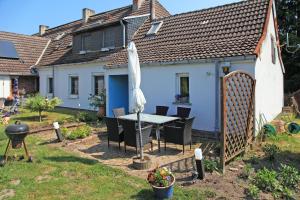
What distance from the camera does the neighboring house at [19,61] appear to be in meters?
21.1

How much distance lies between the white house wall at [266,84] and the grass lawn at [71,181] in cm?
637

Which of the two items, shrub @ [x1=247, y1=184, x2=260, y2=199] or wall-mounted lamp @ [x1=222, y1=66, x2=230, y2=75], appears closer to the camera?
shrub @ [x1=247, y1=184, x2=260, y2=199]

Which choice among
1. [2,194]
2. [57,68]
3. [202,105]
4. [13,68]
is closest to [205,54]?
[202,105]

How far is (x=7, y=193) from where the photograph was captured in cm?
563

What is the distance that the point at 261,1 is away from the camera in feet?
41.6

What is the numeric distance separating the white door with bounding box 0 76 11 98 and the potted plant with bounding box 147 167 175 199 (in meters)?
19.3

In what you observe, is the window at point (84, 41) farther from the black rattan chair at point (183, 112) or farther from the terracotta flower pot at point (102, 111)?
the black rattan chair at point (183, 112)

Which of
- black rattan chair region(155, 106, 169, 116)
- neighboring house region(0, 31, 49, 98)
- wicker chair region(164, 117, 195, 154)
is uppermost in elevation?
neighboring house region(0, 31, 49, 98)

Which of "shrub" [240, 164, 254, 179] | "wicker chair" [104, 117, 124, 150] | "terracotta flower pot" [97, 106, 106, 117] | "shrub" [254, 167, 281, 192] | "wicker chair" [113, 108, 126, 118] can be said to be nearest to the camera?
"shrub" [254, 167, 281, 192]

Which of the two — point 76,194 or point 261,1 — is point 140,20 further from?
point 76,194

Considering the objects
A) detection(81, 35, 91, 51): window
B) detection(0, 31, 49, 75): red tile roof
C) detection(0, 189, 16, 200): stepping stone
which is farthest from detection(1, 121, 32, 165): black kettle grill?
detection(0, 31, 49, 75): red tile roof

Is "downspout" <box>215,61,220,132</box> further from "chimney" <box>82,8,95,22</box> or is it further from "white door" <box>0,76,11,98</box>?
"chimney" <box>82,8,95,22</box>

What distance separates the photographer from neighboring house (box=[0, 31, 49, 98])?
69.4 feet

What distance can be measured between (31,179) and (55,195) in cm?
117
